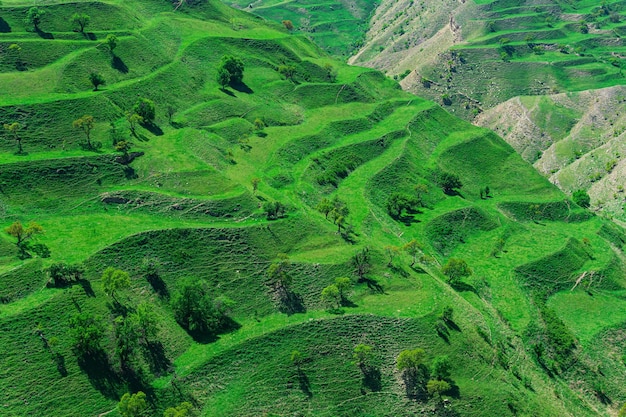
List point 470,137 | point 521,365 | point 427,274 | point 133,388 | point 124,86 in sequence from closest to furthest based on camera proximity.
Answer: point 133,388 → point 521,365 → point 427,274 → point 124,86 → point 470,137

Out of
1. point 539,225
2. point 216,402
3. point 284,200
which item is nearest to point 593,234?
point 539,225

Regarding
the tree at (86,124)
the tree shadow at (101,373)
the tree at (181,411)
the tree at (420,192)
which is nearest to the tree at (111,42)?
the tree at (86,124)

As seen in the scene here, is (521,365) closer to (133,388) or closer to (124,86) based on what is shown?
(133,388)

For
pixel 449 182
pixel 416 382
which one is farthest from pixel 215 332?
pixel 449 182

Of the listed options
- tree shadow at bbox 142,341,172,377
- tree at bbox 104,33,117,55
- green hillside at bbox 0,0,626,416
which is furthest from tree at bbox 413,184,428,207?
tree at bbox 104,33,117,55

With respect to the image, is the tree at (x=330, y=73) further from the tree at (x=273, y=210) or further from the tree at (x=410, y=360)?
the tree at (x=410, y=360)

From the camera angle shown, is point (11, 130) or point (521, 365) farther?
point (11, 130)

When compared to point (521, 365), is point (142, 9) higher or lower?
higher
